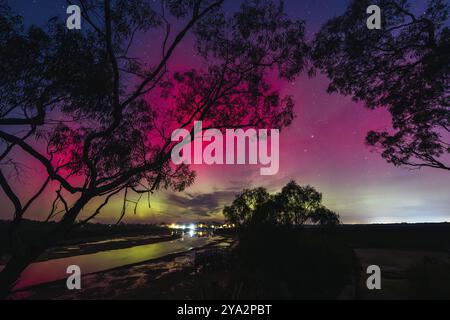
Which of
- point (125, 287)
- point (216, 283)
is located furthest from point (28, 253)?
point (125, 287)

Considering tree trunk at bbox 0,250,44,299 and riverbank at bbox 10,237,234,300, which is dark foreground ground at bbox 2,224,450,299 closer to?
riverbank at bbox 10,237,234,300

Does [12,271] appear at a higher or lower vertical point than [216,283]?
higher

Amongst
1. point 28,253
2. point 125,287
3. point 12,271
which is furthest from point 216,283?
point 125,287

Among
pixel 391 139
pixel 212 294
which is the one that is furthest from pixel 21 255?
pixel 391 139

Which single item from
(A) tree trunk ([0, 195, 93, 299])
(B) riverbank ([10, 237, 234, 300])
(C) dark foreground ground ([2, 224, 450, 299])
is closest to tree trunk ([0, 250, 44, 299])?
(A) tree trunk ([0, 195, 93, 299])

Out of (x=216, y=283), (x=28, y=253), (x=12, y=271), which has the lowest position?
(x=216, y=283)

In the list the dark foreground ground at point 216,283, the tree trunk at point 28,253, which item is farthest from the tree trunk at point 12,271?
the dark foreground ground at point 216,283

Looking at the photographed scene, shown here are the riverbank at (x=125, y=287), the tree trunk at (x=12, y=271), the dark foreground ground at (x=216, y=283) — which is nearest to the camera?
the tree trunk at (x=12, y=271)

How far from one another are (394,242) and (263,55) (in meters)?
53.3

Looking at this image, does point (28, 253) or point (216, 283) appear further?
point (216, 283)

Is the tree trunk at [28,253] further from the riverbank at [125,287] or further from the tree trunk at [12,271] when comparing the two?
the riverbank at [125,287]

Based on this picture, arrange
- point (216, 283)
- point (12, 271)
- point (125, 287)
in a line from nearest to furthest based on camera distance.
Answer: point (12, 271), point (216, 283), point (125, 287)

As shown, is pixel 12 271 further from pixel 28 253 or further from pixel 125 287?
pixel 125 287

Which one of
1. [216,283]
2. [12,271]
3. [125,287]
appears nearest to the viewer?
[12,271]
